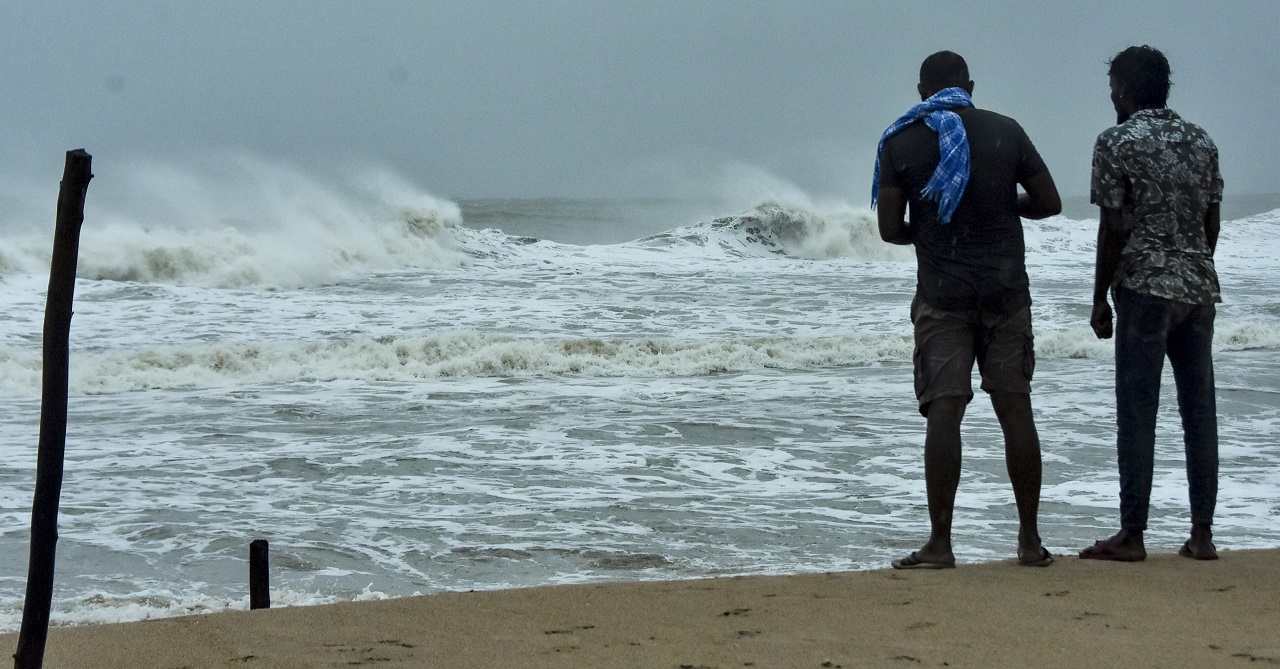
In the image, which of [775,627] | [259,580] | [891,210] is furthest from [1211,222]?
[259,580]

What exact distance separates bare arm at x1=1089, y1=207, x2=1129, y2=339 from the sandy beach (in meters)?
0.73

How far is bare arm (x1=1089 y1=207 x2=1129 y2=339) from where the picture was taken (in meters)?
3.51

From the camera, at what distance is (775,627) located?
2.93 m

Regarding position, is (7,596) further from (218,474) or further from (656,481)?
(656,481)

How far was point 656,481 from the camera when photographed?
6.55m

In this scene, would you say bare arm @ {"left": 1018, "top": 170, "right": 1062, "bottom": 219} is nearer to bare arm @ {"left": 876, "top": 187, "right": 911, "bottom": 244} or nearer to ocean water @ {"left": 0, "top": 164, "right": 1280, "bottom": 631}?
bare arm @ {"left": 876, "top": 187, "right": 911, "bottom": 244}

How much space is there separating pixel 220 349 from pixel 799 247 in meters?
18.8

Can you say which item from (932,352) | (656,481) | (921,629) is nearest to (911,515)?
(656,481)

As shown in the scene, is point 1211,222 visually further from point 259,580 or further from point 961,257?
point 259,580

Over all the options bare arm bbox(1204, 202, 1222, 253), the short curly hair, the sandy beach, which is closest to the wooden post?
the sandy beach

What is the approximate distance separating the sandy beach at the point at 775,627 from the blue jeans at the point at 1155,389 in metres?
0.26

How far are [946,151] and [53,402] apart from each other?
94.8 inches

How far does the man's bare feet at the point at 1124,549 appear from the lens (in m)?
3.65

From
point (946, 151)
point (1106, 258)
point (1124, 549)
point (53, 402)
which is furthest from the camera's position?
point (1124, 549)
